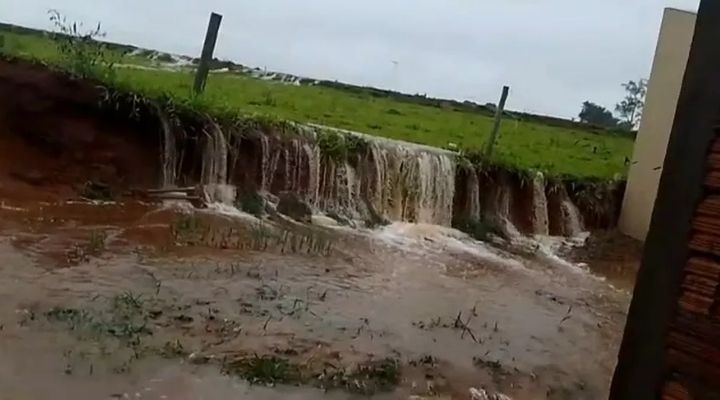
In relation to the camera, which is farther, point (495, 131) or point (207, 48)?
point (495, 131)

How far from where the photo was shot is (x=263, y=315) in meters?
4.94

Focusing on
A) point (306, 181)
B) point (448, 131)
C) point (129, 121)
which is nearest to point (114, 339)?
point (129, 121)

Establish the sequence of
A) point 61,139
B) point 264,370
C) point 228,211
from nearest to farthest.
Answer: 1. point 264,370
2. point 61,139
3. point 228,211

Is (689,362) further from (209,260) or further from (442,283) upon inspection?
(442,283)

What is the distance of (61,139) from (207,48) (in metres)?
2.13

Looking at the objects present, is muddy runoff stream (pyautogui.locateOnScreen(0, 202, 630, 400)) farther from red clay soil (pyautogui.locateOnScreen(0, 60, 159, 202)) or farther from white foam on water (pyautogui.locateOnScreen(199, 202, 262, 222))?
red clay soil (pyautogui.locateOnScreen(0, 60, 159, 202))

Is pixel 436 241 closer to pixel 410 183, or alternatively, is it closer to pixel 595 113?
pixel 410 183

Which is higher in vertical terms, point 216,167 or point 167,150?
point 167,150

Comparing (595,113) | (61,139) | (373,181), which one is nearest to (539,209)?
(373,181)

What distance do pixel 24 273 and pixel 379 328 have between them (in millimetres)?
2357

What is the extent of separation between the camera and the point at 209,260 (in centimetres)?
616

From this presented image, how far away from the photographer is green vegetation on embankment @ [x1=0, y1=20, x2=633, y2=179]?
9.53m

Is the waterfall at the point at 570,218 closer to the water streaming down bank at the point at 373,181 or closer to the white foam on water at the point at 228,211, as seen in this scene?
the water streaming down bank at the point at 373,181

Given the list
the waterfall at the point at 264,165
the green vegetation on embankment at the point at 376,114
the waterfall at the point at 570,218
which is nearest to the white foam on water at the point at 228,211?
the waterfall at the point at 264,165
